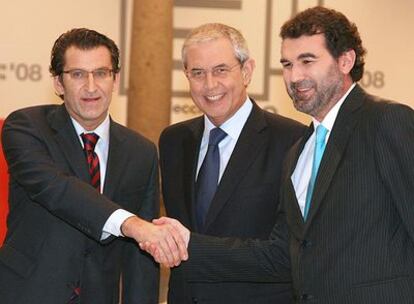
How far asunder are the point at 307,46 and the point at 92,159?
0.96m

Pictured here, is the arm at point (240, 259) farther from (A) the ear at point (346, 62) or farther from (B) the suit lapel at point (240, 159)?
(A) the ear at point (346, 62)

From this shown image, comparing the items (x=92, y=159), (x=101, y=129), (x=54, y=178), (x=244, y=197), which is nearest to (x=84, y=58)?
(x=101, y=129)

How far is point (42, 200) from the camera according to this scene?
3133 mm

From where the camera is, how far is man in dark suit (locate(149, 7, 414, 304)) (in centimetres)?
266

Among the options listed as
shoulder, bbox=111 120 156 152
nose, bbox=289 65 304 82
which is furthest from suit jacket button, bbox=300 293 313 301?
shoulder, bbox=111 120 156 152

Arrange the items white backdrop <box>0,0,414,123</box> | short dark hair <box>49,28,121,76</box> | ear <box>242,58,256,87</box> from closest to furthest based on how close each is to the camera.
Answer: short dark hair <box>49,28,121,76</box> < ear <box>242,58,256,87</box> < white backdrop <box>0,0,414,123</box>

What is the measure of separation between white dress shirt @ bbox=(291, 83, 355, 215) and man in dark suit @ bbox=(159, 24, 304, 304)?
31cm

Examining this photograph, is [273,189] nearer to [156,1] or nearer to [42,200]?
[42,200]

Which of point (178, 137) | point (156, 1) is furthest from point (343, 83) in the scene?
point (156, 1)

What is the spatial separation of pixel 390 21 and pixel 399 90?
2.19 feet

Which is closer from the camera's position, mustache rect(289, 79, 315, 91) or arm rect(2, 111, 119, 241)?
mustache rect(289, 79, 315, 91)

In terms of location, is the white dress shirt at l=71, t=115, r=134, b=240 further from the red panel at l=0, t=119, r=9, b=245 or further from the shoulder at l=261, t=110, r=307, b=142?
the red panel at l=0, t=119, r=9, b=245

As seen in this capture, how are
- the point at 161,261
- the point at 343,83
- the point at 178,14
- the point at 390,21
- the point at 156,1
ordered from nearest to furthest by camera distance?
1. the point at 343,83
2. the point at 161,261
3. the point at 156,1
4. the point at 178,14
5. the point at 390,21

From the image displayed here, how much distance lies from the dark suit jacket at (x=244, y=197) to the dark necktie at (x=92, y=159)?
41 cm
